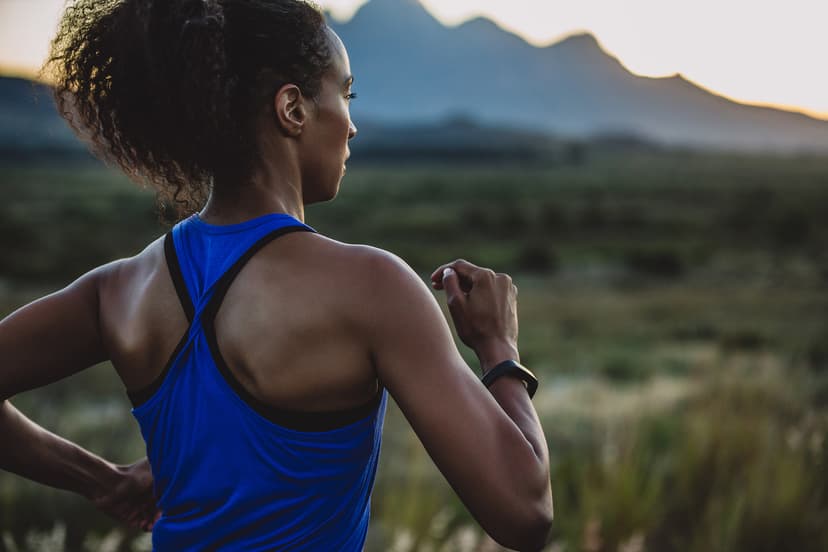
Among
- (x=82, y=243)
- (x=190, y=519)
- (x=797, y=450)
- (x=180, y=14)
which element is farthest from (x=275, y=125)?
(x=82, y=243)

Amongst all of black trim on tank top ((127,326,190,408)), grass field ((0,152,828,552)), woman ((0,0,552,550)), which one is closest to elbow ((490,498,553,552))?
woman ((0,0,552,550))

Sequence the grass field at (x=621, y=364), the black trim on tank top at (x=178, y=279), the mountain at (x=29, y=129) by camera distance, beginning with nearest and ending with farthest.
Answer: the black trim on tank top at (x=178, y=279) < the mountain at (x=29, y=129) < the grass field at (x=621, y=364)

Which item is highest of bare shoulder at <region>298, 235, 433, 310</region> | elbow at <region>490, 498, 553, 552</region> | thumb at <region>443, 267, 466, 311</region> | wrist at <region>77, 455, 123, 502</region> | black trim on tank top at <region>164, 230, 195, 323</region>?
bare shoulder at <region>298, 235, 433, 310</region>

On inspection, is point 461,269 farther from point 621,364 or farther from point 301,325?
point 621,364

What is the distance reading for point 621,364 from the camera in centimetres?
1355

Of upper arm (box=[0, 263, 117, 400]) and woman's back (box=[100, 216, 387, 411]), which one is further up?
woman's back (box=[100, 216, 387, 411])

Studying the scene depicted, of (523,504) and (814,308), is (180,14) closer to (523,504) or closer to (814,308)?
(523,504)

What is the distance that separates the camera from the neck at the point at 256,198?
1.49 metres

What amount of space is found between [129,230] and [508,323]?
3857 centimetres

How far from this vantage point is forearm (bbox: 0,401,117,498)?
191 centimetres

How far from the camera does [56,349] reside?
1683mm

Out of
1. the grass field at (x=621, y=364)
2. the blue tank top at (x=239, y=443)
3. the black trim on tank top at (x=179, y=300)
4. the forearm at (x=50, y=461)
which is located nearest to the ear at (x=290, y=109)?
the blue tank top at (x=239, y=443)

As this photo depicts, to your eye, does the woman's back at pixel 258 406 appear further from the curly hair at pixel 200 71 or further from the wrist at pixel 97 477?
the wrist at pixel 97 477

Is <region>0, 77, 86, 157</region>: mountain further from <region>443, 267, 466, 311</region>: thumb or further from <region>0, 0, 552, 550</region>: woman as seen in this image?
<region>443, 267, 466, 311</region>: thumb
